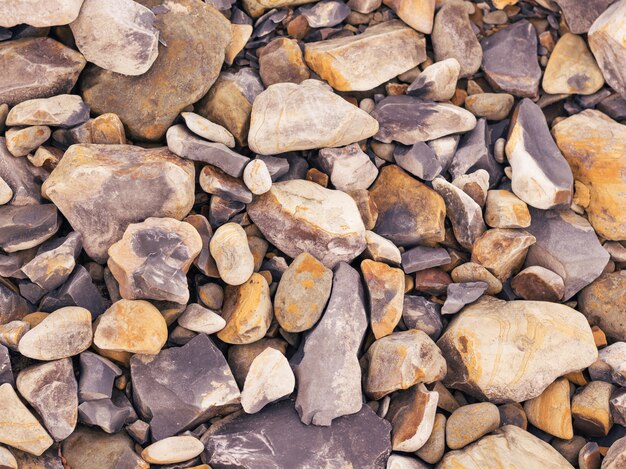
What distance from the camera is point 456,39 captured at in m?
3.71

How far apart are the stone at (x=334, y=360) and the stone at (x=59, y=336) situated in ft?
3.36

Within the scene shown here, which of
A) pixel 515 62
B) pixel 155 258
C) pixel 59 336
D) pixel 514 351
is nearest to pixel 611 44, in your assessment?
pixel 515 62

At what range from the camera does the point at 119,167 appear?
3090 millimetres

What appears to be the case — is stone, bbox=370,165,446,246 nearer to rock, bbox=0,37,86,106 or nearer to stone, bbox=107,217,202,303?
stone, bbox=107,217,202,303

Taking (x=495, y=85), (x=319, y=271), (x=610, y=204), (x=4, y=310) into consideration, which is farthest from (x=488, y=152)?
(x=4, y=310)

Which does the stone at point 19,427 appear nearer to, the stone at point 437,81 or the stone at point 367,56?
the stone at point 367,56

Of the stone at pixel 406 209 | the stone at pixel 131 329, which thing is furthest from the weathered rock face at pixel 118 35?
the stone at pixel 406 209

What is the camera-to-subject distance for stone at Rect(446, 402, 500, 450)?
10.1 ft

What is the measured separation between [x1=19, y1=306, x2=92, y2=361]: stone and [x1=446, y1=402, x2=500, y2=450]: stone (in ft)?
6.01

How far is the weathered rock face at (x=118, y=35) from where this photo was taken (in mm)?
3115

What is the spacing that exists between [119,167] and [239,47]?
3.42ft

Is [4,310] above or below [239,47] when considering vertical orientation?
below

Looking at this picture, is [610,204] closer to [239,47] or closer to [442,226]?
[442,226]

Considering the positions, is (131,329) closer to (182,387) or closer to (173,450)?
(182,387)
